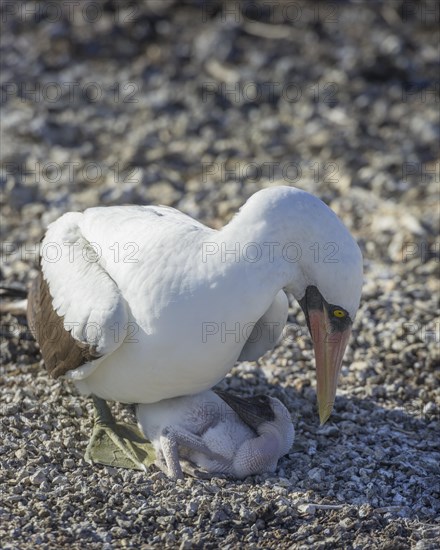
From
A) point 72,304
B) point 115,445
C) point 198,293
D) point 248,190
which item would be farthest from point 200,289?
point 248,190

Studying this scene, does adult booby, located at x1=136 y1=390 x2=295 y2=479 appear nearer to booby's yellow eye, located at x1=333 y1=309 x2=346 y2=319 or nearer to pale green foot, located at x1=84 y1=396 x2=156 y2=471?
pale green foot, located at x1=84 y1=396 x2=156 y2=471

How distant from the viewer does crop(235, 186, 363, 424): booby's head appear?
19.0 ft

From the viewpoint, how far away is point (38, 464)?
6027mm

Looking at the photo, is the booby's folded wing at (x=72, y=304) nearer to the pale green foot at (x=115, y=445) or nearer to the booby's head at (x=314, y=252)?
the pale green foot at (x=115, y=445)

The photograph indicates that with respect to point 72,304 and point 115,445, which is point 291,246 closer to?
point 72,304

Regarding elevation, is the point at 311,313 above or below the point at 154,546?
above

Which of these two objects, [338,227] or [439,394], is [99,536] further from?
[439,394]

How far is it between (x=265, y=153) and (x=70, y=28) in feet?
13.3

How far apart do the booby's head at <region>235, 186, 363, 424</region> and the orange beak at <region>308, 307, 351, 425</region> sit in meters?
0.02

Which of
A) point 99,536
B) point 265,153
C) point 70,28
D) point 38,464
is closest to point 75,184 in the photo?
point 265,153

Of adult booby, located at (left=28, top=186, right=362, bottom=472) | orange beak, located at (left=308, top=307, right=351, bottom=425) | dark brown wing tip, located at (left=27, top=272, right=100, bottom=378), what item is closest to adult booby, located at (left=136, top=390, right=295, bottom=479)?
adult booby, located at (left=28, top=186, right=362, bottom=472)

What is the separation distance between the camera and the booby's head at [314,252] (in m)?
5.80

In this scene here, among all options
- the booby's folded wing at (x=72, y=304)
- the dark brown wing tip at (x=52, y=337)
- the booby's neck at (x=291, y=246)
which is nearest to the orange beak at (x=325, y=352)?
the booby's neck at (x=291, y=246)

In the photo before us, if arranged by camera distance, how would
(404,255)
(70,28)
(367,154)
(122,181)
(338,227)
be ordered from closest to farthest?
1. (338,227)
2. (404,255)
3. (122,181)
4. (367,154)
5. (70,28)
